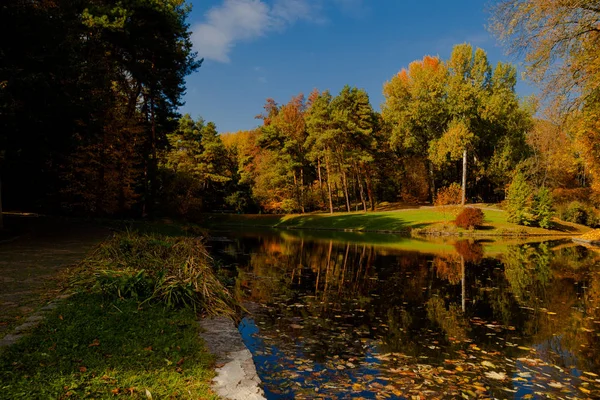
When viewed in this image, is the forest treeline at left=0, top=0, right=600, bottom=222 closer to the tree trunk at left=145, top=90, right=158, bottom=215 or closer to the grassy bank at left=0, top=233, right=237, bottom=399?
the tree trunk at left=145, top=90, right=158, bottom=215

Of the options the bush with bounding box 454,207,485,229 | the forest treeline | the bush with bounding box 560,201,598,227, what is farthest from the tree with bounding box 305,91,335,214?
the bush with bounding box 560,201,598,227

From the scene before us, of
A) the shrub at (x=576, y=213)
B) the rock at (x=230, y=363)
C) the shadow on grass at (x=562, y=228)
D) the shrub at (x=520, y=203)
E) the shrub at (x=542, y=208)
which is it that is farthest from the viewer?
the shrub at (x=576, y=213)

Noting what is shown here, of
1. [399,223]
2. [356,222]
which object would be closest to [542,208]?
[399,223]

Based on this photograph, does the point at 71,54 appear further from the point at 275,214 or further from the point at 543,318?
the point at 275,214

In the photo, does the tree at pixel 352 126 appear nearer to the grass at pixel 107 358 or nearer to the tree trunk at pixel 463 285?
the tree trunk at pixel 463 285

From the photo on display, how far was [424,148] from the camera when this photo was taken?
1973 inches

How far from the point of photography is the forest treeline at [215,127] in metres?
12.9

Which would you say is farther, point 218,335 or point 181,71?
point 181,71

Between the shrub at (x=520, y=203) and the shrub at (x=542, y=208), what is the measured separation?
0.74 metres

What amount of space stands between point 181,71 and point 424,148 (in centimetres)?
3421

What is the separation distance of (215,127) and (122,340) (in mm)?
49458

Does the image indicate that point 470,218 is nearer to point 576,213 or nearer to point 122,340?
point 576,213

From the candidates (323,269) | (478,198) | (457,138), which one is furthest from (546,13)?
(478,198)

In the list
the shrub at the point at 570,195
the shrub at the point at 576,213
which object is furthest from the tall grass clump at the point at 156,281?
the shrub at the point at 570,195
